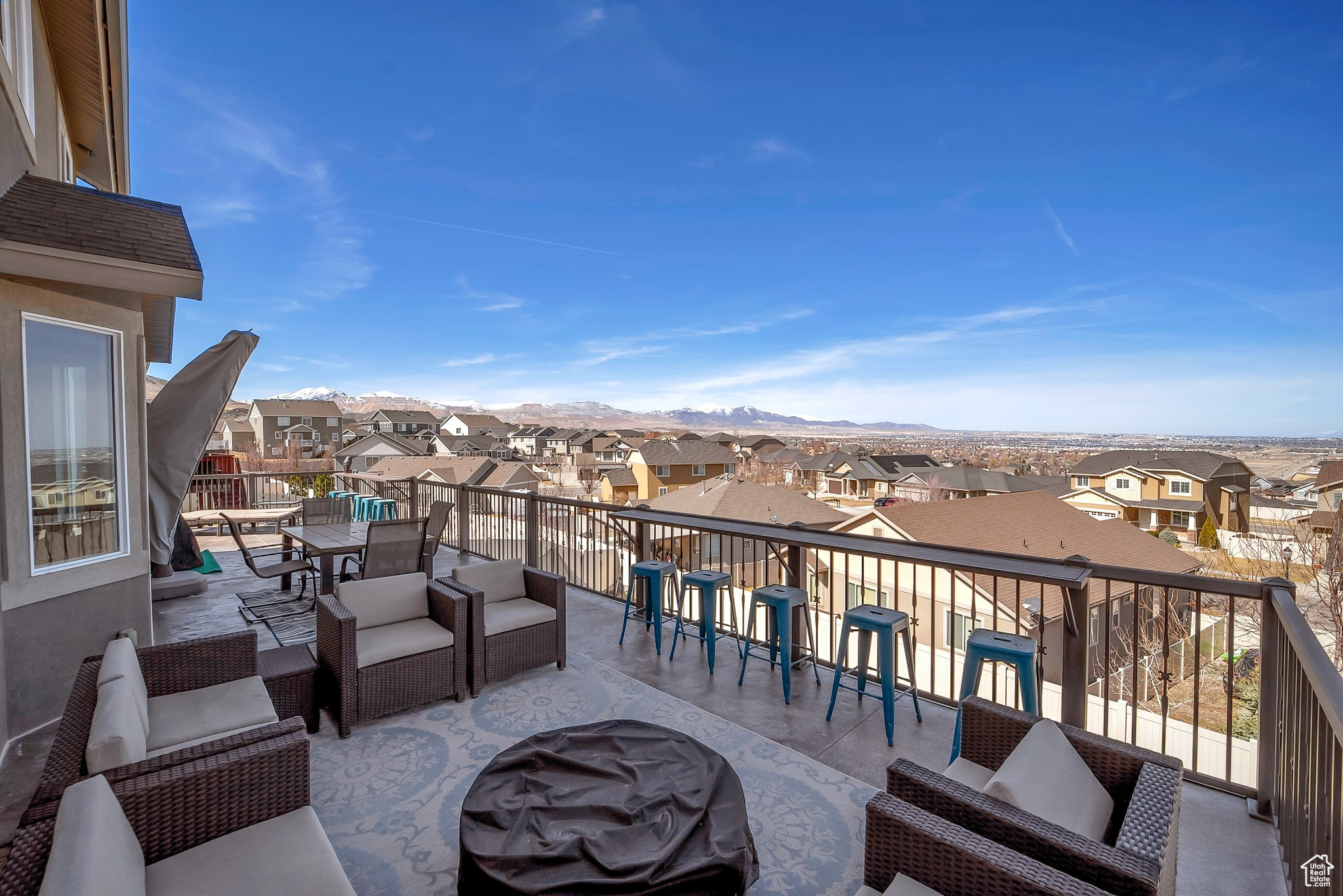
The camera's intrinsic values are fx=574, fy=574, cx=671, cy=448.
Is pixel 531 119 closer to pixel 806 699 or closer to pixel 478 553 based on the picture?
pixel 478 553

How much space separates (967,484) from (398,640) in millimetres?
32589

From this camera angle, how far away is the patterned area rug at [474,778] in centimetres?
225

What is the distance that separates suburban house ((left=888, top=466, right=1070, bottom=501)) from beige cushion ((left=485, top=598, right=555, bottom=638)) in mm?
28712

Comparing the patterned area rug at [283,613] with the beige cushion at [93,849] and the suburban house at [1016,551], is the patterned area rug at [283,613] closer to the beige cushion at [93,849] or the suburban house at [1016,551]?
the beige cushion at [93,849]

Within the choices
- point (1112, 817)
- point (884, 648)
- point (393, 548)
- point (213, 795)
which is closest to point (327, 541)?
point (393, 548)

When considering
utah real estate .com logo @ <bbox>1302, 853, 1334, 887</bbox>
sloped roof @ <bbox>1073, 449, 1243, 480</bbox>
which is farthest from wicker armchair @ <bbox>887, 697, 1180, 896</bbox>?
sloped roof @ <bbox>1073, 449, 1243, 480</bbox>

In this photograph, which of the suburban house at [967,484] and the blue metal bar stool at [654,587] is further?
the suburban house at [967,484]

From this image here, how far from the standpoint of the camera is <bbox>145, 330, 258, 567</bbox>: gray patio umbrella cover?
4602mm

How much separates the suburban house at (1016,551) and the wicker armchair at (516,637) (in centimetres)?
605

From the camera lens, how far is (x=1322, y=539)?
11883mm

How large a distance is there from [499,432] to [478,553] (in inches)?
2574

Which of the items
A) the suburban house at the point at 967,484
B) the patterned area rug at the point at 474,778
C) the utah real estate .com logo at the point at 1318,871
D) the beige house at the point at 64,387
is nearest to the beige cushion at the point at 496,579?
the patterned area rug at the point at 474,778

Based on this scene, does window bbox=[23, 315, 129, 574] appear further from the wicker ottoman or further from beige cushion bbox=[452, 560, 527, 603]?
beige cushion bbox=[452, 560, 527, 603]

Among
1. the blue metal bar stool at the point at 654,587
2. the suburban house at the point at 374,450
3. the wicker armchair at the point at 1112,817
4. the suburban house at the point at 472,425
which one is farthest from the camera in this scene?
the suburban house at the point at 472,425
